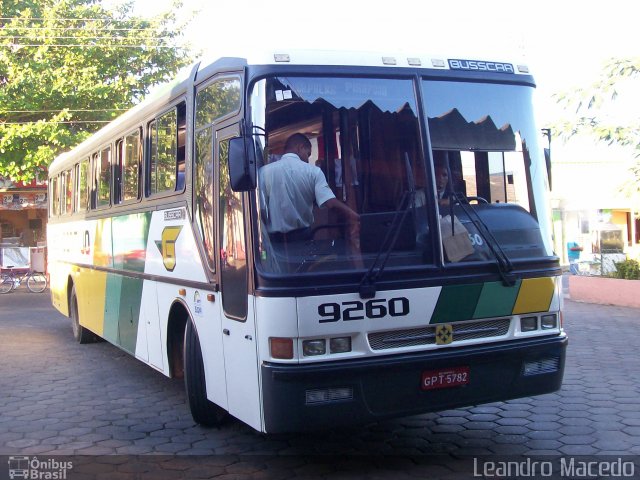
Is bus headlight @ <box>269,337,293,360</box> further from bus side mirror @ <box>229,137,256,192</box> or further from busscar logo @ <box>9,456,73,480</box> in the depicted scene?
busscar logo @ <box>9,456,73,480</box>

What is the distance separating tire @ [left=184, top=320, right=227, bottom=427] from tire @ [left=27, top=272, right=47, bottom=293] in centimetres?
1826

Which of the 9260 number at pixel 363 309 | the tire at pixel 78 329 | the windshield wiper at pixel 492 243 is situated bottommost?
the tire at pixel 78 329

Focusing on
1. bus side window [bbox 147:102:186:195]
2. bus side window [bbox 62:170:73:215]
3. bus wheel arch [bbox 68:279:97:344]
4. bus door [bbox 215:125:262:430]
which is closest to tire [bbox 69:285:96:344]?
bus wheel arch [bbox 68:279:97:344]

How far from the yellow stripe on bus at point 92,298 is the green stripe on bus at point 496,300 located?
20.0 ft

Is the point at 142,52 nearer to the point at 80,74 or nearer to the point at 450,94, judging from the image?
the point at 80,74

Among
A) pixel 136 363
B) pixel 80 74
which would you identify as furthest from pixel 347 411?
pixel 80 74

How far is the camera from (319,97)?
5.25 meters

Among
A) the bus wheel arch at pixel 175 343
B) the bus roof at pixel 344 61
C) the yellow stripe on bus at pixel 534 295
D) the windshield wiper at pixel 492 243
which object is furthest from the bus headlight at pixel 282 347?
the bus wheel arch at pixel 175 343

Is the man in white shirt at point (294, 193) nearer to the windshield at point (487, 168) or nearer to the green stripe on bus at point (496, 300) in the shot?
the windshield at point (487, 168)

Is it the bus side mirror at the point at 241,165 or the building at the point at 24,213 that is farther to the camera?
the building at the point at 24,213

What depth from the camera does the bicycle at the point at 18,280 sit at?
2344 centimetres

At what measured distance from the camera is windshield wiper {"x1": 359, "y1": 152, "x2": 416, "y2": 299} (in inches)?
196

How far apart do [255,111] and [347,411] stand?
81.7 inches

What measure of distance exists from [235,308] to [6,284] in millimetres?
20527
